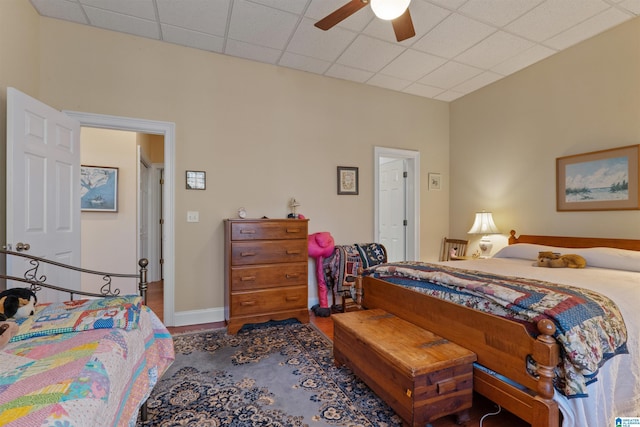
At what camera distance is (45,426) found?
27.0 inches

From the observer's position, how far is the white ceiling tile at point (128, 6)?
2494 mm

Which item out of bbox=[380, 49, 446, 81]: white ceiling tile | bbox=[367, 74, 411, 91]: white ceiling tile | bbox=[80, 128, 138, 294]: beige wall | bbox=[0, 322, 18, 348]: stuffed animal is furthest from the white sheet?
bbox=[80, 128, 138, 294]: beige wall

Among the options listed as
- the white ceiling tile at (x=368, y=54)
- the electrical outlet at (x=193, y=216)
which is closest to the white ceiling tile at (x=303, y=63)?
the white ceiling tile at (x=368, y=54)

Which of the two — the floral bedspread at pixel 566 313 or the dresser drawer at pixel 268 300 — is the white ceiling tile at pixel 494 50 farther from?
the dresser drawer at pixel 268 300

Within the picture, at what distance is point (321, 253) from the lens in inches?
138

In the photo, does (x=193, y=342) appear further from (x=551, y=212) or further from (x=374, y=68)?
(x=551, y=212)

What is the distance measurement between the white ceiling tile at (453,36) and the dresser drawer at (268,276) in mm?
2691

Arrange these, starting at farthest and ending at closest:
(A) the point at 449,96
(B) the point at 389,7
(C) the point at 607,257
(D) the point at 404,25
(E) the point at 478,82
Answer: (A) the point at 449,96
(E) the point at 478,82
(C) the point at 607,257
(D) the point at 404,25
(B) the point at 389,7

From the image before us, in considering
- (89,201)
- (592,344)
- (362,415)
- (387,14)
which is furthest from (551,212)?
(89,201)

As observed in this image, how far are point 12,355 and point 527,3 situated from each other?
13.0ft

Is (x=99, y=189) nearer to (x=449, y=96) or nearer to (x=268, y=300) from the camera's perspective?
(x=268, y=300)

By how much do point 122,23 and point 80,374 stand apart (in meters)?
3.16

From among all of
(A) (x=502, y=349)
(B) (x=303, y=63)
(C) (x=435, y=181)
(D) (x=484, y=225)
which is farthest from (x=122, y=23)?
(D) (x=484, y=225)

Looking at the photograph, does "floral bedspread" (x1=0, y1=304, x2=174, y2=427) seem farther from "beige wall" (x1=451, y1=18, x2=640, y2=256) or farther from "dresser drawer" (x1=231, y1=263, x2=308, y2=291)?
"beige wall" (x1=451, y1=18, x2=640, y2=256)
